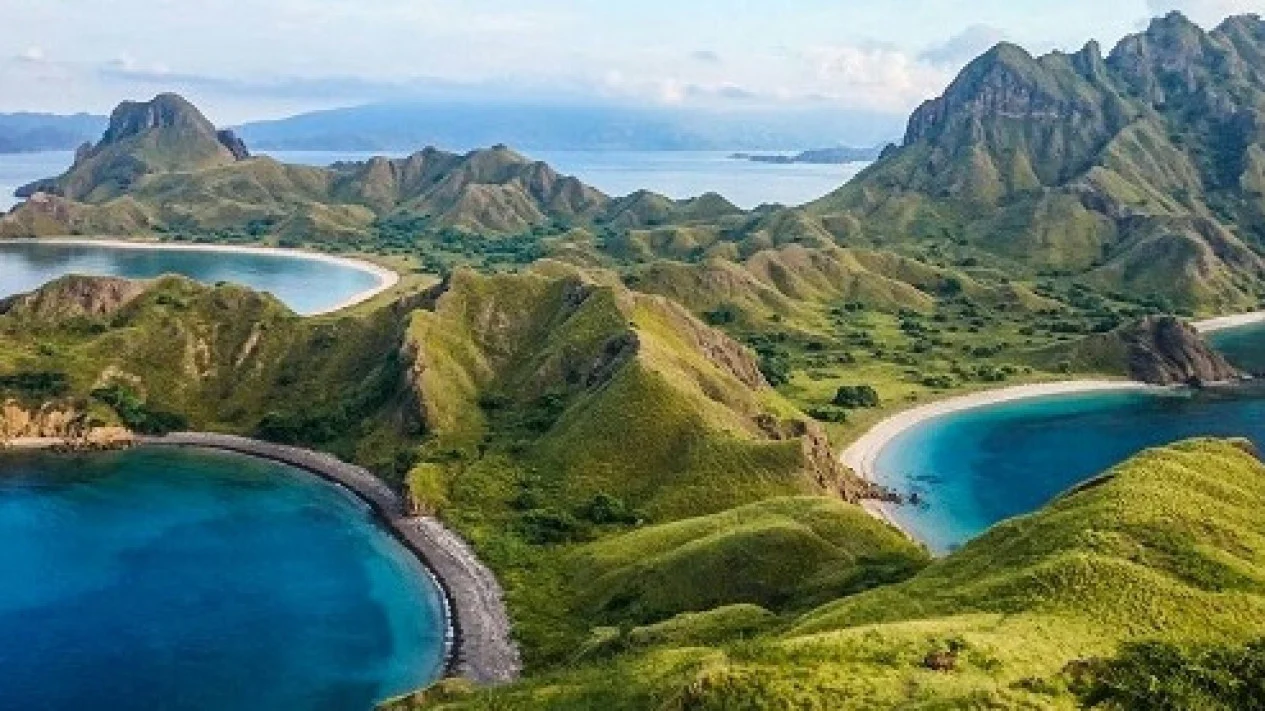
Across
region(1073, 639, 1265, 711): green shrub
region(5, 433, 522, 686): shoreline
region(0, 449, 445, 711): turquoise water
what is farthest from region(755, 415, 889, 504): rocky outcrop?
region(1073, 639, 1265, 711): green shrub

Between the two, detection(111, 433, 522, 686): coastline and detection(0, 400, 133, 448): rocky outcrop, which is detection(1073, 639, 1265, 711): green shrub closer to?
detection(111, 433, 522, 686): coastline

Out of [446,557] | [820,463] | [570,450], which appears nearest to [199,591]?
[446,557]

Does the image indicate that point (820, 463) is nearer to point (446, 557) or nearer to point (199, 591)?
point (446, 557)

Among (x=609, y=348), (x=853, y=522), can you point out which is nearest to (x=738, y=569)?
(x=853, y=522)

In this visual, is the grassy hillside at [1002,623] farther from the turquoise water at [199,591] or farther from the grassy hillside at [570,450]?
the turquoise water at [199,591]

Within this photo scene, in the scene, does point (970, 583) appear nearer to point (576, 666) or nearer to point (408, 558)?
point (576, 666)

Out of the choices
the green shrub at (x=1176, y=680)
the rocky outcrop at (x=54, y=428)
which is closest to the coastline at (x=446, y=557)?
the rocky outcrop at (x=54, y=428)
